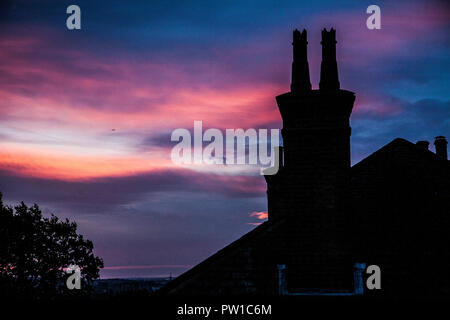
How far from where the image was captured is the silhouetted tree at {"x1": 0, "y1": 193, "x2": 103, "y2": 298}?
4197 centimetres

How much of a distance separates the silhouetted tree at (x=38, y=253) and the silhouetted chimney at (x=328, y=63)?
32099 mm

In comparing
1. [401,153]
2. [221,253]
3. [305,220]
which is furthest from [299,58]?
[401,153]

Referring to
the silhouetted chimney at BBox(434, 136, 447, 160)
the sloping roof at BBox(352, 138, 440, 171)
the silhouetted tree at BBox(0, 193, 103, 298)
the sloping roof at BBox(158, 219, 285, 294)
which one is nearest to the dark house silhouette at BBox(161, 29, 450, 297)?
the sloping roof at BBox(158, 219, 285, 294)

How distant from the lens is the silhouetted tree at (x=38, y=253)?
4197 cm

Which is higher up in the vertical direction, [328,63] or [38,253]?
[328,63]

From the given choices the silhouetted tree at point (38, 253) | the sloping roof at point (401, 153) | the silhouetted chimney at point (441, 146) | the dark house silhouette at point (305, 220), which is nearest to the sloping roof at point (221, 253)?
the dark house silhouette at point (305, 220)

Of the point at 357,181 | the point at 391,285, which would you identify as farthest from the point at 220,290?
the point at 357,181

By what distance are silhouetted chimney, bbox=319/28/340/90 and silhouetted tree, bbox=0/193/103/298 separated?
105ft

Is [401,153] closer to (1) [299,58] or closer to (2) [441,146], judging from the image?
(1) [299,58]

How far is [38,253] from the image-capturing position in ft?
144

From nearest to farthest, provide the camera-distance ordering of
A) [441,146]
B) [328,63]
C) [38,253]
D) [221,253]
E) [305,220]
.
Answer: [221,253] < [305,220] < [328,63] < [441,146] < [38,253]

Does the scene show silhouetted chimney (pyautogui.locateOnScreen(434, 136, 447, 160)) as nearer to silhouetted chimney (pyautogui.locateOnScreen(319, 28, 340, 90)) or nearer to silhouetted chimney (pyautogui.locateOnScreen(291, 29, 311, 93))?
silhouetted chimney (pyautogui.locateOnScreen(319, 28, 340, 90))

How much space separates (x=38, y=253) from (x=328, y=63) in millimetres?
35241
